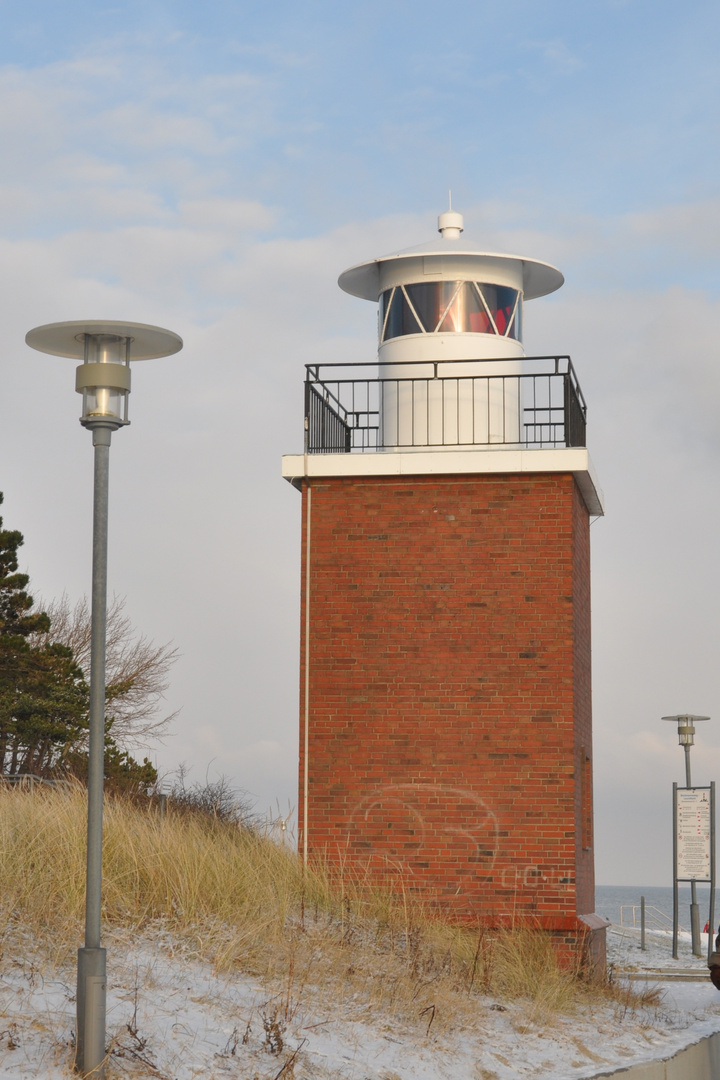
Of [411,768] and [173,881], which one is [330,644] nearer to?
[411,768]

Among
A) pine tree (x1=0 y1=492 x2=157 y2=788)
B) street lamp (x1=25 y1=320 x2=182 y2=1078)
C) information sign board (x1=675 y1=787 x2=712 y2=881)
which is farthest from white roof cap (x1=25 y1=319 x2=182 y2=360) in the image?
pine tree (x1=0 y1=492 x2=157 y2=788)

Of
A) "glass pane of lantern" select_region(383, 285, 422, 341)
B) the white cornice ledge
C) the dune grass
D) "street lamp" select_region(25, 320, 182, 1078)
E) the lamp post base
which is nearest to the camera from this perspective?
the lamp post base

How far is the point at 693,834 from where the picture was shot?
23.5 m

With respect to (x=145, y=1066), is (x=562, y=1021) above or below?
below

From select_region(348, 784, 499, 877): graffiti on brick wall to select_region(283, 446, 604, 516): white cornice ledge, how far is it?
343cm

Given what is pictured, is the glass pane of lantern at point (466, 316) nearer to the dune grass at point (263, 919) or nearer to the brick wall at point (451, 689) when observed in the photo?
the brick wall at point (451, 689)

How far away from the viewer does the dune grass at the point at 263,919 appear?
9352mm

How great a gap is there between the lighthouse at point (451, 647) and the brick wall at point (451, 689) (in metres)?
0.02

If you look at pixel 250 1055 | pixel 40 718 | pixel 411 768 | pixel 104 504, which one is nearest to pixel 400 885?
pixel 411 768

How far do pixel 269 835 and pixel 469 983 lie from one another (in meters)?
2.95

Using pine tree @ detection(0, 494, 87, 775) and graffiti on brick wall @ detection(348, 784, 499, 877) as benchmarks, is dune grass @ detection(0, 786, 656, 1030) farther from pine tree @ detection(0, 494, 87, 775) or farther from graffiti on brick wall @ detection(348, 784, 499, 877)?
pine tree @ detection(0, 494, 87, 775)

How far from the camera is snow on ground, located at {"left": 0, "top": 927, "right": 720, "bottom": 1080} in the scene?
24.0ft

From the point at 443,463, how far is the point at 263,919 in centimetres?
585

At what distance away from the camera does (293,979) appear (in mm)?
9336
